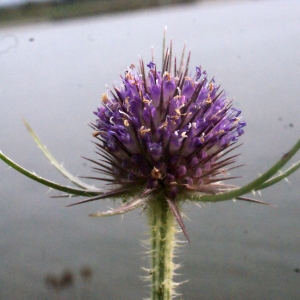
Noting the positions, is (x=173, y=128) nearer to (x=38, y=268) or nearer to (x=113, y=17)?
(x=38, y=268)

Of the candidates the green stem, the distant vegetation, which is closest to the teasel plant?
the green stem

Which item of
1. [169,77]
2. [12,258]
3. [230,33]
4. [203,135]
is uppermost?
[230,33]

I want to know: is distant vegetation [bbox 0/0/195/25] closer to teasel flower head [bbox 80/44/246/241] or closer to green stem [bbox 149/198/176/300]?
teasel flower head [bbox 80/44/246/241]

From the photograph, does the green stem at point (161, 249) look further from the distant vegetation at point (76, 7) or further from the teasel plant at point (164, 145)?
the distant vegetation at point (76, 7)

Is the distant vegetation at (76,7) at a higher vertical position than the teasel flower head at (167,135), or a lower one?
higher

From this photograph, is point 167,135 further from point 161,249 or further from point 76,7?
point 76,7

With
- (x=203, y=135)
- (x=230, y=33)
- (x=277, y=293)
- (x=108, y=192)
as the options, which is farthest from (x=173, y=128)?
(x=230, y=33)

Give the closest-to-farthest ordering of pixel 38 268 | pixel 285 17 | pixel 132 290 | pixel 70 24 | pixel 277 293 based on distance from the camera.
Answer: pixel 277 293
pixel 132 290
pixel 38 268
pixel 285 17
pixel 70 24

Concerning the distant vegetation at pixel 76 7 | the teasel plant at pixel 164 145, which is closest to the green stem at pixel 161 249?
the teasel plant at pixel 164 145

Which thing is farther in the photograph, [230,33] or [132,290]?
[230,33]
